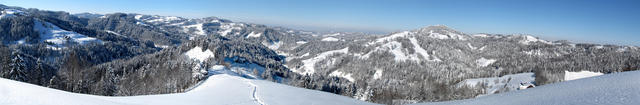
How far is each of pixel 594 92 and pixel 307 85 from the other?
239 ft

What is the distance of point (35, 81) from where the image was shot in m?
49.5

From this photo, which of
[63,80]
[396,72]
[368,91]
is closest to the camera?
[63,80]

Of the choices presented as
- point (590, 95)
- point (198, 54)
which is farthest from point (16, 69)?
point (198, 54)

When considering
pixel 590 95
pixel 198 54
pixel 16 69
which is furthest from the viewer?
pixel 198 54

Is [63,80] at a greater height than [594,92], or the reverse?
[594,92]

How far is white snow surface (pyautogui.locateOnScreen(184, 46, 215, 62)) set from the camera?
13262 cm

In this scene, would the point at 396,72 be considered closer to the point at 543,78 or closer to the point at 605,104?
the point at 543,78

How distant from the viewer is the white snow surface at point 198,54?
5221 inches

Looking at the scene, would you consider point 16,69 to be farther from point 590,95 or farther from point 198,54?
point 198,54

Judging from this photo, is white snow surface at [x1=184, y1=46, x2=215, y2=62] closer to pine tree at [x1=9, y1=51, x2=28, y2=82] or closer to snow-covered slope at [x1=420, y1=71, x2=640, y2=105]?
pine tree at [x1=9, y1=51, x2=28, y2=82]

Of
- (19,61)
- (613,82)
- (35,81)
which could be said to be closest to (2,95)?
(613,82)

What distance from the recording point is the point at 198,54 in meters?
142

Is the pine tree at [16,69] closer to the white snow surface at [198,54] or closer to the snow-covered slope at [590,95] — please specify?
the snow-covered slope at [590,95]

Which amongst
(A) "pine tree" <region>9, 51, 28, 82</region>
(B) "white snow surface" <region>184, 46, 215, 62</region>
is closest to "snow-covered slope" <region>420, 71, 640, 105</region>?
(A) "pine tree" <region>9, 51, 28, 82</region>
